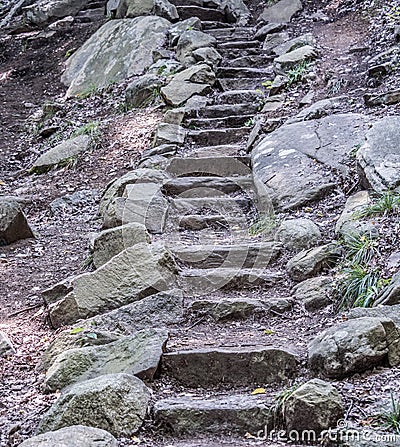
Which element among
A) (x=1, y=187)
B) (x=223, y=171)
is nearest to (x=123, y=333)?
(x=223, y=171)

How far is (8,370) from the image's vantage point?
3.61 metres

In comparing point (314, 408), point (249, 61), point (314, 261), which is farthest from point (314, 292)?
point (249, 61)

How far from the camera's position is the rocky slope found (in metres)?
2.80

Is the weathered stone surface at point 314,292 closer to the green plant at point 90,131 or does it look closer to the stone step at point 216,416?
the stone step at point 216,416

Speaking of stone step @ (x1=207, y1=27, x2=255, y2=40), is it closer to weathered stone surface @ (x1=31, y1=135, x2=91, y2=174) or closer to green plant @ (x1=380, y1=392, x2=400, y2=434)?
weathered stone surface @ (x1=31, y1=135, x2=91, y2=174)

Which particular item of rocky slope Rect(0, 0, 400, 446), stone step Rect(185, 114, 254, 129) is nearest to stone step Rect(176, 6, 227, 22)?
rocky slope Rect(0, 0, 400, 446)

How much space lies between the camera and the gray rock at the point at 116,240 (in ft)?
14.8

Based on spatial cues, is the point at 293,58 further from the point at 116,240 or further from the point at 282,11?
the point at 116,240

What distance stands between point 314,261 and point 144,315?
4.39 ft

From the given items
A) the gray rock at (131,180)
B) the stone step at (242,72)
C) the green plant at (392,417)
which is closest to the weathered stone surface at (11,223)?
the gray rock at (131,180)

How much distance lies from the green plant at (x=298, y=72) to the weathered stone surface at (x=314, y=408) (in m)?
5.59

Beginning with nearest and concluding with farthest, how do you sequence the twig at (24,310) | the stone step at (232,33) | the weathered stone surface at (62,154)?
1. the twig at (24,310)
2. the weathered stone surface at (62,154)
3. the stone step at (232,33)

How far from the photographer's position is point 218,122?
7.11 meters

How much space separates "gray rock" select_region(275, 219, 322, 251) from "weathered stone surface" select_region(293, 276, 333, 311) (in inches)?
19.4
